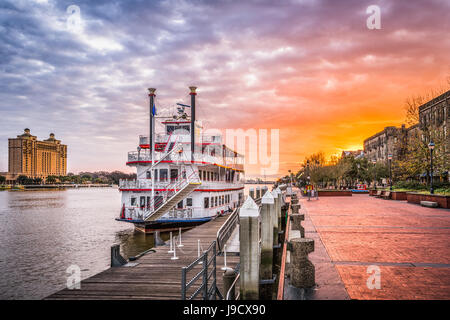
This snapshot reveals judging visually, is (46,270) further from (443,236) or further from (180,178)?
(443,236)

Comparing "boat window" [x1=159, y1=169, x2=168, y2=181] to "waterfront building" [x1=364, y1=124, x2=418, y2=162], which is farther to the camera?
"waterfront building" [x1=364, y1=124, x2=418, y2=162]

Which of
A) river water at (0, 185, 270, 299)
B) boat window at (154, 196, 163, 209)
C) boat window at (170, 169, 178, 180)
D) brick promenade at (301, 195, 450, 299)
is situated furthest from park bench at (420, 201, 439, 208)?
river water at (0, 185, 270, 299)

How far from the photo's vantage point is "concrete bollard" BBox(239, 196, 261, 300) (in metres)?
6.20

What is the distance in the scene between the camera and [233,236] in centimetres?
1720

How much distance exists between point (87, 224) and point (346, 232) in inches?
1304

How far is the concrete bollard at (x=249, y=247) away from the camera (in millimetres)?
6195

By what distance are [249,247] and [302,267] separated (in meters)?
1.28

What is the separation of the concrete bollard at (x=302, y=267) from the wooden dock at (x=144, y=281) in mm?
3176

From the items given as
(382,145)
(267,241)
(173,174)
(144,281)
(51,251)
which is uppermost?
(382,145)

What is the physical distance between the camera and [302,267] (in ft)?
17.1

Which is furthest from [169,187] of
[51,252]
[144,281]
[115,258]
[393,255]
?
[393,255]

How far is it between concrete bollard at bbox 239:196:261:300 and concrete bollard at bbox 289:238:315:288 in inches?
42.7

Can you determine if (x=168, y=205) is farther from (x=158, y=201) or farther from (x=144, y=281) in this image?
(x=144, y=281)

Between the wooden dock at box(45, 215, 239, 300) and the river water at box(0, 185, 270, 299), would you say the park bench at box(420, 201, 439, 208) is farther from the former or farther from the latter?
the river water at box(0, 185, 270, 299)
